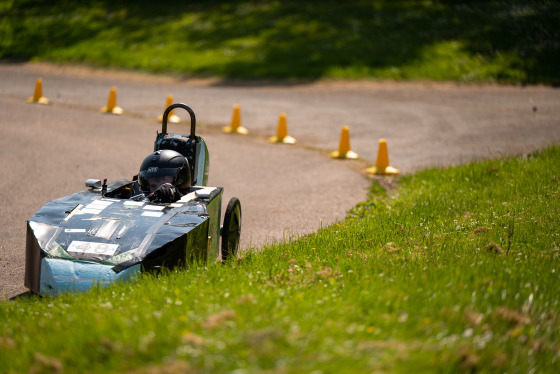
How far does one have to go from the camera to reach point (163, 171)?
739 centimetres

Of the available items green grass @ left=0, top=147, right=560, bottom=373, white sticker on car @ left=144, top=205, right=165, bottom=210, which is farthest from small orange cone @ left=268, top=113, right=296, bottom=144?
white sticker on car @ left=144, top=205, right=165, bottom=210

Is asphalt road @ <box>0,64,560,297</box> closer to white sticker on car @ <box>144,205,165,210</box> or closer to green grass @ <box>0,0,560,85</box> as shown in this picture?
green grass @ <box>0,0,560,85</box>

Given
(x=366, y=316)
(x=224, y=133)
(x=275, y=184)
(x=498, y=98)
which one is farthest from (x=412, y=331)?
(x=498, y=98)

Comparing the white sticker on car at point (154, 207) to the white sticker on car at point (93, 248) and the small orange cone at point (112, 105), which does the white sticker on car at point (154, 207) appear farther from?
the small orange cone at point (112, 105)

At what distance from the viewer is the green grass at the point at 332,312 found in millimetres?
3814

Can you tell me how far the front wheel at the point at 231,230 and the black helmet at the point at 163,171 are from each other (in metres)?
0.59

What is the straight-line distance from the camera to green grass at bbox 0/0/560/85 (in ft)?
77.4

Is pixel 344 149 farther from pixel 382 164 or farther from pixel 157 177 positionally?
pixel 157 177

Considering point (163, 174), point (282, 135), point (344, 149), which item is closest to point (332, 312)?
point (163, 174)

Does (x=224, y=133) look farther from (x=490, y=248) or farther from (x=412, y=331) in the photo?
(x=412, y=331)

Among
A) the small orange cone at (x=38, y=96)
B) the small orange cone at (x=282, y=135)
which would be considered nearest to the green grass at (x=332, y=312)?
the small orange cone at (x=282, y=135)

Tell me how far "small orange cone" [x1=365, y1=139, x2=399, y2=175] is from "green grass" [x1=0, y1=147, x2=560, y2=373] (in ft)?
16.7

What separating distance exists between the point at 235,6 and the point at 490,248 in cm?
2796

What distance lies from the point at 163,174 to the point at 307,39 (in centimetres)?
2027
